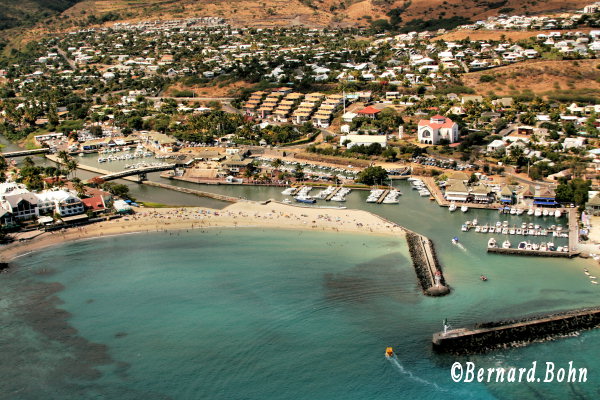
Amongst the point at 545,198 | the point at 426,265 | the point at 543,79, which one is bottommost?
the point at 426,265

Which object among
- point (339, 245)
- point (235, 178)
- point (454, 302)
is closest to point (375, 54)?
point (235, 178)

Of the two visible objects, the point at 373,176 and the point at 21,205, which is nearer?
the point at 21,205

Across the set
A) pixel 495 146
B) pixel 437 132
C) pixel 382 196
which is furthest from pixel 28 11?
pixel 382 196

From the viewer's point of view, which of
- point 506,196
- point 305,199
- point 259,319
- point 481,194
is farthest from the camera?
point 305,199

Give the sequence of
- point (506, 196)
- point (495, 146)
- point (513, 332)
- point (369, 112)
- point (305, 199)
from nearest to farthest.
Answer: point (513, 332)
point (506, 196)
point (305, 199)
point (495, 146)
point (369, 112)

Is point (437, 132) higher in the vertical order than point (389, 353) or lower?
higher

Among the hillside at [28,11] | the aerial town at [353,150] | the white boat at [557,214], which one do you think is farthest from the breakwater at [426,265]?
the hillside at [28,11]

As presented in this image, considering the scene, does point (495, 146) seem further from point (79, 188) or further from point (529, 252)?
point (79, 188)

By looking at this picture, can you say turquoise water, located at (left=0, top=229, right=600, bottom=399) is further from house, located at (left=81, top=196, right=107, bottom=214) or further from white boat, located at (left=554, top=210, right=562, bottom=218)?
white boat, located at (left=554, top=210, right=562, bottom=218)
